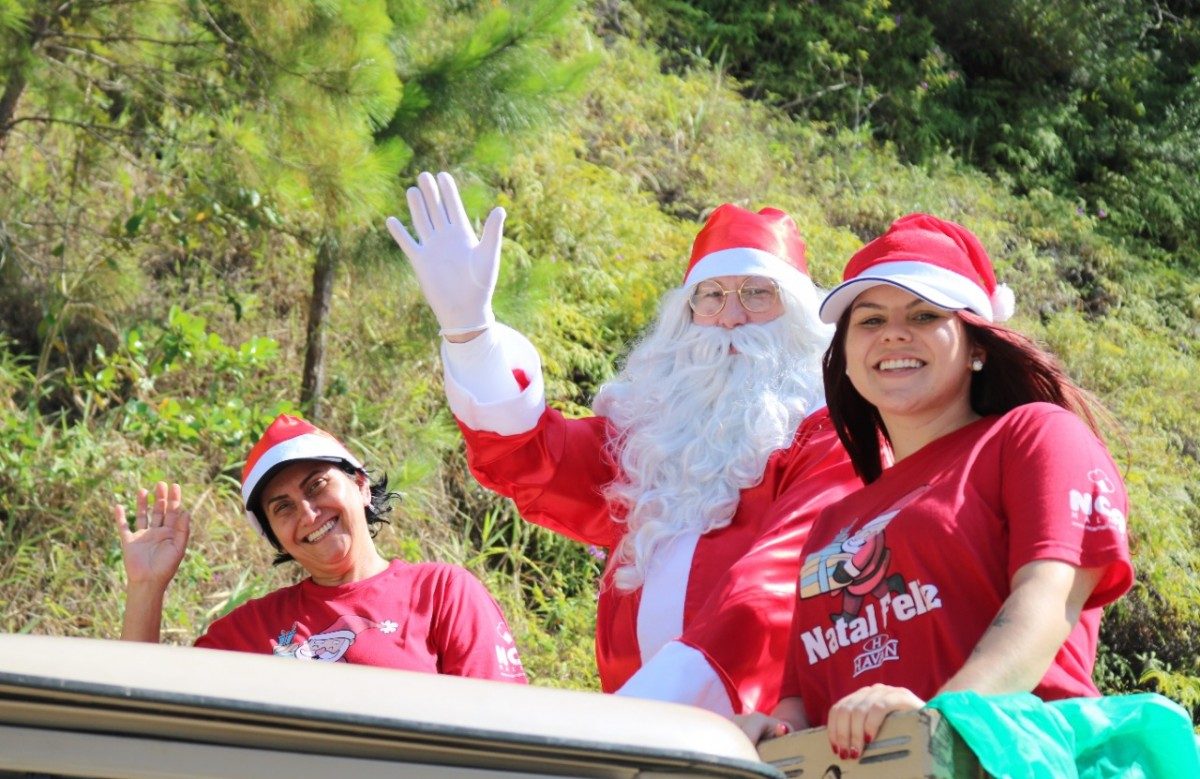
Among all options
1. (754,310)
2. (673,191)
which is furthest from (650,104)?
(754,310)

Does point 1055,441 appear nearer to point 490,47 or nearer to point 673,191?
point 490,47

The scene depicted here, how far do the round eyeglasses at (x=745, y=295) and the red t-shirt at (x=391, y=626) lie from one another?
3.08 feet

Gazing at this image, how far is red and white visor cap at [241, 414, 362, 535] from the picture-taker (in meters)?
3.90

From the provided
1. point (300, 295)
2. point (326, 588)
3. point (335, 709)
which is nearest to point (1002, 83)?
point (300, 295)

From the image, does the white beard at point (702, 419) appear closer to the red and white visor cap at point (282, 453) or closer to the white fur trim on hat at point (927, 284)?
the red and white visor cap at point (282, 453)

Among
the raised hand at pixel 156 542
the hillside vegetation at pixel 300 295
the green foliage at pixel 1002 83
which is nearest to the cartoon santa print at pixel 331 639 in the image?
the raised hand at pixel 156 542

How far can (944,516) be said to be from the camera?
8.27 feet

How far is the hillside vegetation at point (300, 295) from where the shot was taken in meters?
5.77

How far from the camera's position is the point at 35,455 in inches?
242

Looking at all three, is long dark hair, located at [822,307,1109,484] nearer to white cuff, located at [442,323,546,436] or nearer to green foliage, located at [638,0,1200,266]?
white cuff, located at [442,323,546,436]

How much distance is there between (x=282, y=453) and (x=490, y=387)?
55cm

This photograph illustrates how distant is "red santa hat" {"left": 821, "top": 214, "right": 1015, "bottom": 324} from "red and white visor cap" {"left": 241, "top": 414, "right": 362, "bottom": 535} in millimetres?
1504

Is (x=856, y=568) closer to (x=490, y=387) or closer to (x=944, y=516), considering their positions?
(x=944, y=516)

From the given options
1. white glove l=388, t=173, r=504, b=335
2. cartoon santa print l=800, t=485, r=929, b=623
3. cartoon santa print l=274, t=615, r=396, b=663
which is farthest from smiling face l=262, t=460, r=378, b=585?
cartoon santa print l=800, t=485, r=929, b=623
